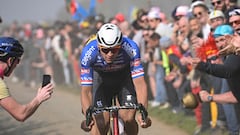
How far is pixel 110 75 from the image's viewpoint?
7578 mm

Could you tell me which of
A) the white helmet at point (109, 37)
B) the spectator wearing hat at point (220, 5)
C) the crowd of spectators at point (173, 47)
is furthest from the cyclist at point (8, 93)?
the spectator wearing hat at point (220, 5)

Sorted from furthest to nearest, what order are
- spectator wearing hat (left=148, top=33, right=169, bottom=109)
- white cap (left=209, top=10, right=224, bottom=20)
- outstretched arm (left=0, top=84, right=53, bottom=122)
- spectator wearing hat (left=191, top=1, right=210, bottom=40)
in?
spectator wearing hat (left=148, top=33, right=169, bottom=109), spectator wearing hat (left=191, top=1, right=210, bottom=40), white cap (left=209, top=10, right=224, bottom=20), outstretched arm (left=0, top=84, right=53, bottom=122)

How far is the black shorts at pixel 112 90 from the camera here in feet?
24.7

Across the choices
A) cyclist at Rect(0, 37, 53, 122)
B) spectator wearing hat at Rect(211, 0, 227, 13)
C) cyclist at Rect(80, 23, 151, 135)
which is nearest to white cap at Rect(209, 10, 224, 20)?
spectator wearing hat at Rect(211, 0, 227, 13)

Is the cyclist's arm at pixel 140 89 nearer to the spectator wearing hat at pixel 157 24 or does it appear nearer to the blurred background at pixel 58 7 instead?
the spectator wearing hat at pixel 157 24

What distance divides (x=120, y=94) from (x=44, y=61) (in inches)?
520

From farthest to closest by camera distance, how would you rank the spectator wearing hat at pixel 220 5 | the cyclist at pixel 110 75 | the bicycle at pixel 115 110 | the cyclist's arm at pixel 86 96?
the spectator wearing hat at pixel 220 5
the cyclist's arm at pixel 86 96
the cyclist at pixel 110 75
the bicycle at pixel 115 110

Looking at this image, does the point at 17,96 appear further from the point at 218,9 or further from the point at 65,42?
the point at 218,9

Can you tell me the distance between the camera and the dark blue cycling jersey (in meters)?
7.06

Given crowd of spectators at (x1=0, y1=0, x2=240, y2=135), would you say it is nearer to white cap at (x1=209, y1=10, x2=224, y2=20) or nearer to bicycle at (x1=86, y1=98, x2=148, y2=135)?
white cap at (x1=209, y1=10, x2=224, y2=20)

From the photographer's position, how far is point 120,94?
7652 mm

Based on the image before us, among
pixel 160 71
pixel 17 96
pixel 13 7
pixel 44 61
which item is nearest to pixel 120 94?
pixel 160 71

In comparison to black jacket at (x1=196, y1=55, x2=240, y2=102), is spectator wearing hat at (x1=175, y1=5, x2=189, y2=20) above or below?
above

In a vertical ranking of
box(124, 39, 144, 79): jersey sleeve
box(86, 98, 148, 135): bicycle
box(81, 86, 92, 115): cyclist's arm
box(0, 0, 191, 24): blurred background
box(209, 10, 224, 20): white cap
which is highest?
box(0, 0, 191, 24): blurred background
